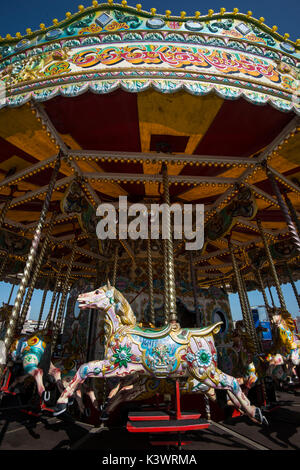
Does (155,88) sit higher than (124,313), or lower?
higher

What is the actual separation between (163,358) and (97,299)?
3.37 feet

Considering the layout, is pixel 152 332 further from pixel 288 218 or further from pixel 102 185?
pixel 102 185

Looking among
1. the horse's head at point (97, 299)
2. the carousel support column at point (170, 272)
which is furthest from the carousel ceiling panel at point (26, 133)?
the horse's head at point (97, 299)

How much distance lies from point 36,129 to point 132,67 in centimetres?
182

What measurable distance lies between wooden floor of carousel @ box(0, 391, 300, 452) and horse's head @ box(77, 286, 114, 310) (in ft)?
5.62

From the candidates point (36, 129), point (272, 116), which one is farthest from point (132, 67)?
point (272, 116)

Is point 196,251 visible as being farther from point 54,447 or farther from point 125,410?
point 54,447

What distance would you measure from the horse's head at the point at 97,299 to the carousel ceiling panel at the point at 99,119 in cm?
248

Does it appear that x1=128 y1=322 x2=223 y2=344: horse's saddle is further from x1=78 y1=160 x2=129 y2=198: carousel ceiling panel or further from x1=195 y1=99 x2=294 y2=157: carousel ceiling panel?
x1=78 y1=160 x2=129 y2=198: carousel ceiling panel

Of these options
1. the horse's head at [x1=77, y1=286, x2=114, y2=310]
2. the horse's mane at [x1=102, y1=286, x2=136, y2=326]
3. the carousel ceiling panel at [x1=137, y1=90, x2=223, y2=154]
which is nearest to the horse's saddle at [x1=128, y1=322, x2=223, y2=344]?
the horse's mane at [x1=102, y1=286, x2=136, y2=326]

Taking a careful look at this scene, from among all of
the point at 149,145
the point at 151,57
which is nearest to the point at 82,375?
the point at 149,145

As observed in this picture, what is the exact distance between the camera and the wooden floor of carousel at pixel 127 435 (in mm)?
2826

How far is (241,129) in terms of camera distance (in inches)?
140

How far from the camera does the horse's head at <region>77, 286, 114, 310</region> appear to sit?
2.76m
